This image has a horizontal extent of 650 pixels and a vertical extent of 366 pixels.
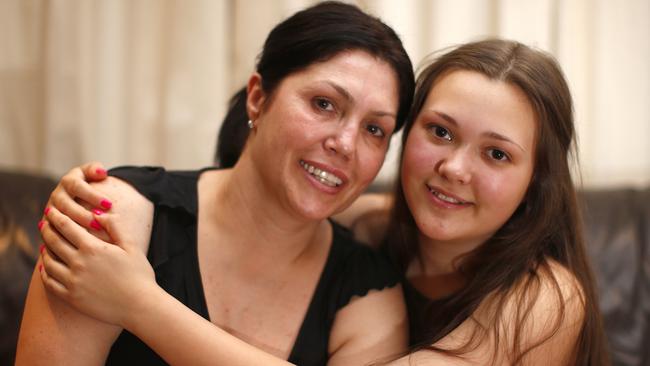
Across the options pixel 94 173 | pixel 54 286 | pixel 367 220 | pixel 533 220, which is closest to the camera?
pixel 54 286

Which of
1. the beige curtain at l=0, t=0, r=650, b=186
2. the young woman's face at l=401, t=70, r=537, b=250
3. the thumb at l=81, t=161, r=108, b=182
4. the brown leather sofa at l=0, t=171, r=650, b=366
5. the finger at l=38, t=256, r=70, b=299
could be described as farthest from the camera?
the beige curtain at l=0, t=0, r=650, b=186

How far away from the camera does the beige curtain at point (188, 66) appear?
7.05 ft

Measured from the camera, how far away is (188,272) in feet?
4.61

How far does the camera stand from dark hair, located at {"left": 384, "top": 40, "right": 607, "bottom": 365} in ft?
4.82

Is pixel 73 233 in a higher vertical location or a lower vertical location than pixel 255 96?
lower

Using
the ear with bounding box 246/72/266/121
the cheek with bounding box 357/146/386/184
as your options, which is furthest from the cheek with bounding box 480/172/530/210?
the ear with bounding box 246/72/266/121

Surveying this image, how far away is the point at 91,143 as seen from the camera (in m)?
2.30

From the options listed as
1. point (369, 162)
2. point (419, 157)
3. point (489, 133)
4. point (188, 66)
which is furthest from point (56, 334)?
point (188, 66)

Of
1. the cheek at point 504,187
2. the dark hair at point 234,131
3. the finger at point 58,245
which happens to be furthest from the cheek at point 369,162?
the finger at point 58,245

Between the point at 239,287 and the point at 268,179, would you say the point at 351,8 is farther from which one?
the point at 239,287

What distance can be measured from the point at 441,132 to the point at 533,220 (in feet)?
1.04

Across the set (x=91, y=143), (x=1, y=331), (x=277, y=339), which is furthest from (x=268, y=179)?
(x=91, y=143)

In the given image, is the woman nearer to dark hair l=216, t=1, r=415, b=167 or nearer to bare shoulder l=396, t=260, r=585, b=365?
dark hair l=216, t=1, r=415, b=167

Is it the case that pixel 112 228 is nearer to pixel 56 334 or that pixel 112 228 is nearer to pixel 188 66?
pixel 56 334
